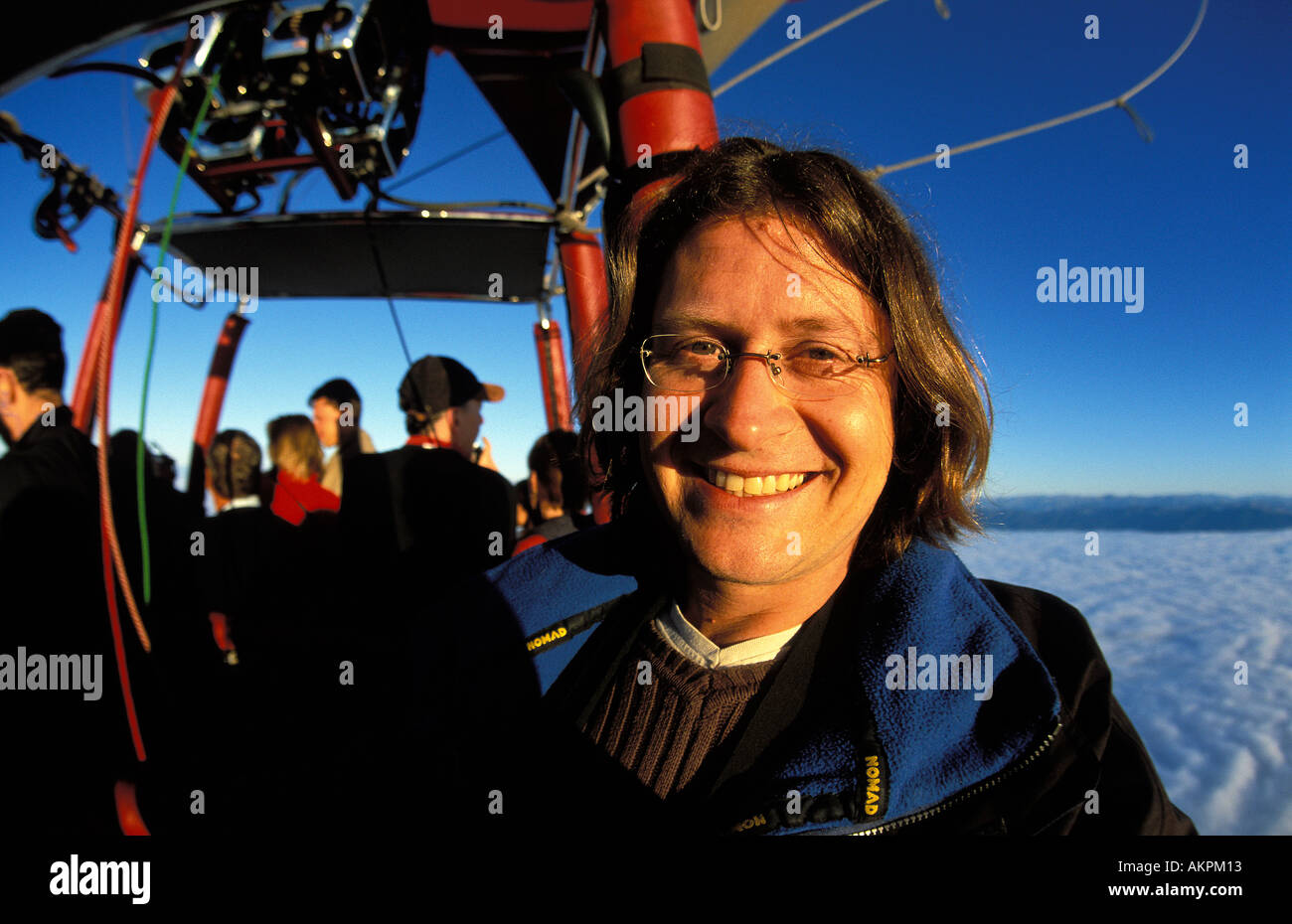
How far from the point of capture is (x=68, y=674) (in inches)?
73.1

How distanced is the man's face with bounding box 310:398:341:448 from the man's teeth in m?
3.40

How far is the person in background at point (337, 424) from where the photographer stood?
362 cm

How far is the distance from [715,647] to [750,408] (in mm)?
392

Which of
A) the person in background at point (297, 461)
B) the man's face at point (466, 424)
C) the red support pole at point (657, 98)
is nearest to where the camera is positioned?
the red support pole at point (657, 98)

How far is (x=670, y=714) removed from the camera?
3.19ft

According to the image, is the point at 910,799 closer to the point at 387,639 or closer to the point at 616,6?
the point at 616,6

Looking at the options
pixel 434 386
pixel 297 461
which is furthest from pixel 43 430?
pixel 297 461

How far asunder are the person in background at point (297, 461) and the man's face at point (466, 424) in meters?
0.80

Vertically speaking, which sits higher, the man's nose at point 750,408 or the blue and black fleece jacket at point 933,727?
the man's nose at point 750,408

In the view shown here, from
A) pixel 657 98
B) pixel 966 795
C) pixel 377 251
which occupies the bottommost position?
pixel 966 795

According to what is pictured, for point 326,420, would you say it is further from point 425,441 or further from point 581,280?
point 581,280

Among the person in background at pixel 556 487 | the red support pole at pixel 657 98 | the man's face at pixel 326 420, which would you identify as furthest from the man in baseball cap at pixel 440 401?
the red support pole at pixel 657 98

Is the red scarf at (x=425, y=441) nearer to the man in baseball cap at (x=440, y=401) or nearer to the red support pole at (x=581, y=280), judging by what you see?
the man in baseball cap at (x=440, y=401)
